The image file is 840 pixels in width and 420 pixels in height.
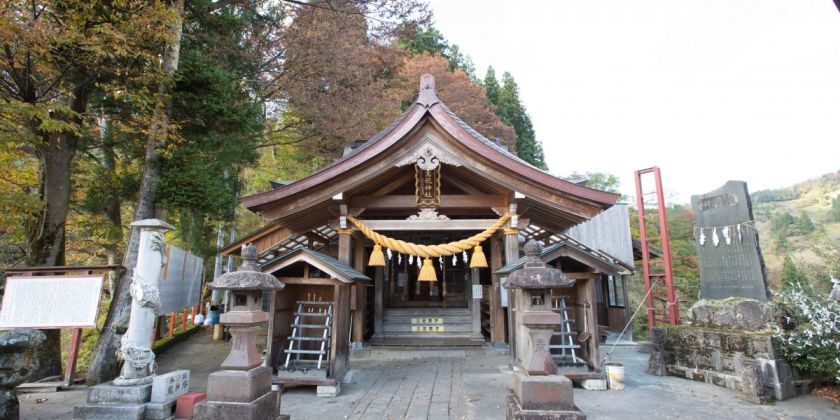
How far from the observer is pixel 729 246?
340 inches

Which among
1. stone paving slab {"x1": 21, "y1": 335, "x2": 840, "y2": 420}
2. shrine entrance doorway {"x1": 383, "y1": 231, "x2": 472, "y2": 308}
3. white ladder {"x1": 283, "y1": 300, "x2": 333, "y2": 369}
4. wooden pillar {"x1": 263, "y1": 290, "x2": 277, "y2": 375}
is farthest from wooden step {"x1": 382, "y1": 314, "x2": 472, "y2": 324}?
wooden pillar {"x1": 263, "y1": 290, "x2": 277, "y2": 375}

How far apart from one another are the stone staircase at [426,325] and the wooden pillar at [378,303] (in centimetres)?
19

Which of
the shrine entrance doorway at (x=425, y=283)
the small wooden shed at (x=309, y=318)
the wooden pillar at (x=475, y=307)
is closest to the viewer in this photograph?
the small wooden shed at (x=309, y=318)

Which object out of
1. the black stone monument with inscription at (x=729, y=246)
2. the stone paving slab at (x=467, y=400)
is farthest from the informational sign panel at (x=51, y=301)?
the black stone monument with inscription at (x=729, y=246)

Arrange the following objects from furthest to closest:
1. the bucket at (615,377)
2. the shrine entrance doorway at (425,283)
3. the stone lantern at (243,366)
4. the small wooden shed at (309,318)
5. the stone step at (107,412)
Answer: the shrine entrance doorway at (425,283)
the bucket at (615,377)
the small wooden shed at (309,318)
the stone step at (107,412)
the stone lantern at (243,366)

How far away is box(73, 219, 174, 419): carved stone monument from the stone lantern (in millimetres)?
1534

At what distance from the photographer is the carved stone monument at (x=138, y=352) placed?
203 inches

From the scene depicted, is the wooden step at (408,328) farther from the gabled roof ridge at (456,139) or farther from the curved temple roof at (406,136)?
the gabled roof ridge at (456,139)

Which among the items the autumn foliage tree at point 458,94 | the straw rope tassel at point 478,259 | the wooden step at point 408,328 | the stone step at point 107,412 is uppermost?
the autumn foliage tree at point 458,94

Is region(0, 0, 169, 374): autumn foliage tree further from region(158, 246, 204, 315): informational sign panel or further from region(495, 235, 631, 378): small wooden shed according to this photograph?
region(495, 235, 631, 378): small wooden shed

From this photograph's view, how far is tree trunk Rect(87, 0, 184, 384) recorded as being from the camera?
25.5ft

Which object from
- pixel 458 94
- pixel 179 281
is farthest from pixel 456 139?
pixel 458 94

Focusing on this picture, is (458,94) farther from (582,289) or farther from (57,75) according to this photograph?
(57,75)

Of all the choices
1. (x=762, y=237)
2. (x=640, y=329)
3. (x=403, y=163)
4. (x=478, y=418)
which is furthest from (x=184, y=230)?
(x=762, y=237)
